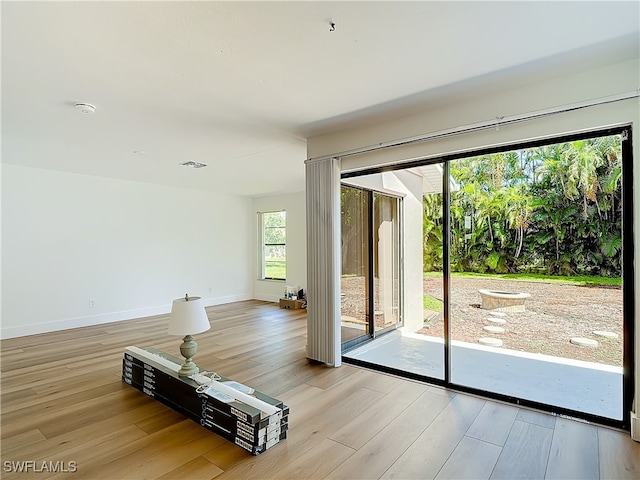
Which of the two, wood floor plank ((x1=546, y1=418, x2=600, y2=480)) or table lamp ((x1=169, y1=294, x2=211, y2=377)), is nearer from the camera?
wood floor plank ((x1=546, y1=418, x2=600, y2=480))

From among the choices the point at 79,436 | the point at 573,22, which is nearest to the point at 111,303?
the point at 79,436

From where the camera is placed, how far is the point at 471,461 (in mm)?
2207

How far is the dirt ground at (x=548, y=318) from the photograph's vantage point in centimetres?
279

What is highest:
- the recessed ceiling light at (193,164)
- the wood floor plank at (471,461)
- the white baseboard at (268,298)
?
the recessed ceiling light at (193,164)

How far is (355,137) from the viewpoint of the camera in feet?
12.6

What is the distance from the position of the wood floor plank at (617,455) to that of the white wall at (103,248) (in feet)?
22.8

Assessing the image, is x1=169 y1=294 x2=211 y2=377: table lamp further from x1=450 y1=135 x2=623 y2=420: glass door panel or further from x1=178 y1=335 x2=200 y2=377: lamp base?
x1=450 y1=135 x2=623 y2=420: glass door panel

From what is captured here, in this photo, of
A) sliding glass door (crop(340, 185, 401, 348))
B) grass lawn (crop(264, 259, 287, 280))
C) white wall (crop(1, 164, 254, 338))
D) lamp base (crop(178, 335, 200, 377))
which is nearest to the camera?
lamp base (crop(178, 335, 200, 377))

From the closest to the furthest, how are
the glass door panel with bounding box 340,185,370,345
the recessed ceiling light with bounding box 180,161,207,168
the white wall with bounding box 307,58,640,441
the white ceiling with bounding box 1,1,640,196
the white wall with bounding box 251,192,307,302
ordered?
the white ceiling with bounding box 1,1,640,196 < the white wall with bounding box 307,58,640,441 < the glass door panel with bounding box 340,185,370,345 < the recessed ceiling light with bounding box 180,161,207,168 < the white wall with bounding box 251,192,307,302

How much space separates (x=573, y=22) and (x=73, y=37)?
2947mm

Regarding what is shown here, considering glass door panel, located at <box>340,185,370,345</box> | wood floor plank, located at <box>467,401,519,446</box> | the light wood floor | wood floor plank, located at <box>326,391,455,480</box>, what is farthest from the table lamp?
wood floor plank, located at <box>467,401,519,446</box>

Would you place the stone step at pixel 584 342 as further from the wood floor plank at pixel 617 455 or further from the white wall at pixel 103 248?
the white wall at pixel 103 248

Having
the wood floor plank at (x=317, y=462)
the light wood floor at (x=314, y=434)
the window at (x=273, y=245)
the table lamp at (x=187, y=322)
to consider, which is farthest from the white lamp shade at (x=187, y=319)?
the window at (x=273, y=245)

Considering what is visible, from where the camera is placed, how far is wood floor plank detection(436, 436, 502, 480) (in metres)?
2.08
